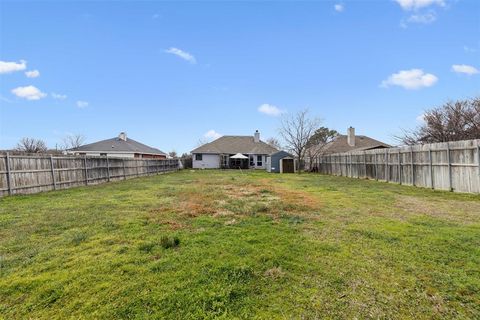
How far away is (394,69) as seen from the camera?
55.3ft

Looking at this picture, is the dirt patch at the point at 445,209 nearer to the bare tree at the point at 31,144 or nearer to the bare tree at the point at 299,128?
the bare tree at the point at 299,128

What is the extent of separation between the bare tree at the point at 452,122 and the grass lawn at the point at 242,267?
15003 mm

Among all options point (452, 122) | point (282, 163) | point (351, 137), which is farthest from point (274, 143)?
point (452, 122)

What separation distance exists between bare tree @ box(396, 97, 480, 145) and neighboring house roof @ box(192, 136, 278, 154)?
19.4 meters

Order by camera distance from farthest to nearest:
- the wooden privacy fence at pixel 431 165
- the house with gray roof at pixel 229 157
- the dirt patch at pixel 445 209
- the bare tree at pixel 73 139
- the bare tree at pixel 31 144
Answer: the bare tree at pixel 73 139 < the house with gray roof at pixel 229 157 < the bare tree at pixel 31 144 < the wooden privacy fence at pixel 431 165 < the dirt patch at pixel 445 209

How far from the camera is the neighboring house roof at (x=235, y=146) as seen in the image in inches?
1427

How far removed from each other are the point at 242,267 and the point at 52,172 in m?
11.5

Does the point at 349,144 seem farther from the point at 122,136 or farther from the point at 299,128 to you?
the point at 122,136

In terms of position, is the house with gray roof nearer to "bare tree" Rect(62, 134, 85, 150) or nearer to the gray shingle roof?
the gray shingle roof

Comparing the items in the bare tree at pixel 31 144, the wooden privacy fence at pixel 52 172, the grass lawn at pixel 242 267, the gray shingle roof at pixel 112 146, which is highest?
the bare tree at pixel 31 144

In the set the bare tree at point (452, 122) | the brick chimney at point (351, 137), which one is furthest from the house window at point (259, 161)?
the bare tree at point (452, 122)

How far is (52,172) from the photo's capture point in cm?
1114

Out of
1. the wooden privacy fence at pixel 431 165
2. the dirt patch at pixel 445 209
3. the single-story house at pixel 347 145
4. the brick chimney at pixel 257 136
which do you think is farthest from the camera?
the brick chimney at pixel 257 136

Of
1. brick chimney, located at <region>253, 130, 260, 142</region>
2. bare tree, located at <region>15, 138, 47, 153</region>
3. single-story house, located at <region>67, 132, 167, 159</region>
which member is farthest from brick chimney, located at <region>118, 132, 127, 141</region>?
brick chimney, located at <region>253, 130, 260, 142</region>
